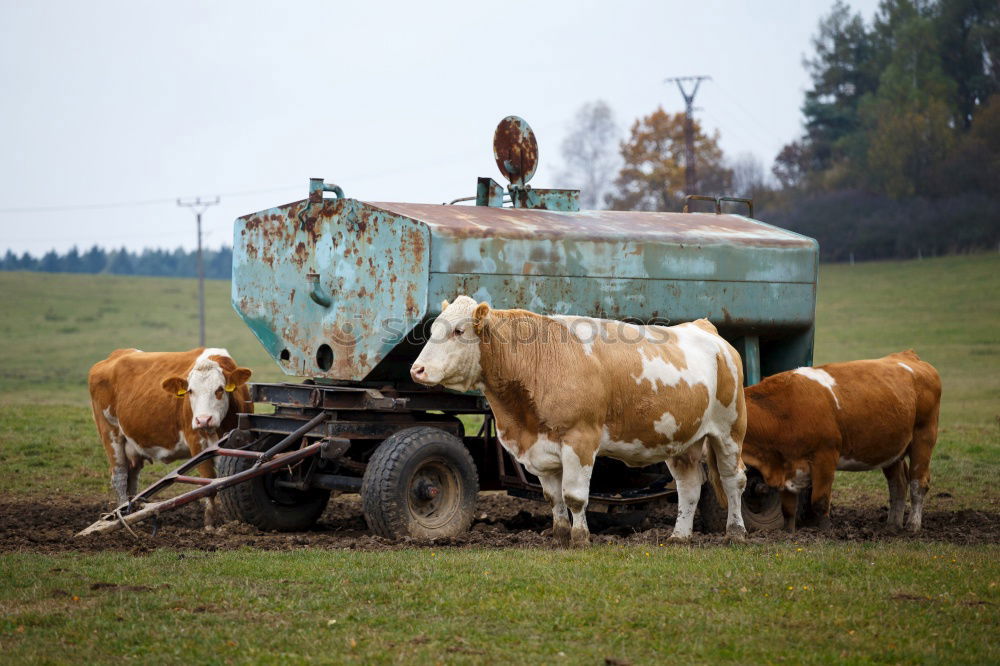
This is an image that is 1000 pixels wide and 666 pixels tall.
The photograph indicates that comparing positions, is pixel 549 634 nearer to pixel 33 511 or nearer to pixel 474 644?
pixel 474 644

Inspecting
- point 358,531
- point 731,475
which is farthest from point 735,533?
point 358,531

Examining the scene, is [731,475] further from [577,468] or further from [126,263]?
[126,263]

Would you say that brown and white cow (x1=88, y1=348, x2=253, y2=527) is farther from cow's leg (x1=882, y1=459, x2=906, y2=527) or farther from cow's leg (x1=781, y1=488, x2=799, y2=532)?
cow's leg (x1=882, y1=459, x2=906, y2=527)

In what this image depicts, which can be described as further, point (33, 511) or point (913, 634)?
point (33, 511)

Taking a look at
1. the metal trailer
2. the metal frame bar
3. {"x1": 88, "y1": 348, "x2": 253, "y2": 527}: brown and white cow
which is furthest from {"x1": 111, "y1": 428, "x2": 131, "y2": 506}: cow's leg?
the metal frame bar

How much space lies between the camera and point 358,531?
11258mm

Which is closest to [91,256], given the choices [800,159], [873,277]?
[800,159]

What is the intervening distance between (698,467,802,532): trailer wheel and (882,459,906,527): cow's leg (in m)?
1.06

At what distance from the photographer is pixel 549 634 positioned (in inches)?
272

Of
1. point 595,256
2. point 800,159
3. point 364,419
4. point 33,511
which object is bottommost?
point 33,511

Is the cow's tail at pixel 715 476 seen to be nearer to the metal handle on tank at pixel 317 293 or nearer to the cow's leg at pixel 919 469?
the cow's leg at pixel 919 469

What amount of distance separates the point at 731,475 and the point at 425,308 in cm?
301

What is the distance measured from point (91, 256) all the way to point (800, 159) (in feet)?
251

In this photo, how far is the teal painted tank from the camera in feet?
33.9
